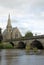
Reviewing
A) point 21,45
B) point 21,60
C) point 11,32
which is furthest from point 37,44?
point 11,32

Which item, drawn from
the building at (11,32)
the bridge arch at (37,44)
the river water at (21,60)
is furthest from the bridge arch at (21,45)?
the river water at (21,60)

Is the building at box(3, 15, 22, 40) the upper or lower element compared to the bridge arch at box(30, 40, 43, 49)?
upper

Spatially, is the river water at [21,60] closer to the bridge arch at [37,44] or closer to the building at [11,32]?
the bridge arch at [37,44]

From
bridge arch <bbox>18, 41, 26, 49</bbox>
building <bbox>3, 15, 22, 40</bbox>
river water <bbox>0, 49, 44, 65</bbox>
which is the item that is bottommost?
river water <bbox>0, 49, 44, 65</bbox>

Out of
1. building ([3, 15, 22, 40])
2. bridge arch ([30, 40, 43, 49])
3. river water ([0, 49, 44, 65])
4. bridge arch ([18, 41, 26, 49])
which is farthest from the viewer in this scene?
building ([3, 15, 22, 40])

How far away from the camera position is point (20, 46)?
305 ft

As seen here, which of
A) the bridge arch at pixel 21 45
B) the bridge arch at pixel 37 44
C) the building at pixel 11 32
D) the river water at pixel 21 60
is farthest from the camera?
the building at pixel 11 32

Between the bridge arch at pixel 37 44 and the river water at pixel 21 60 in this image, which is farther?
the bridge arch at pixel 37 44

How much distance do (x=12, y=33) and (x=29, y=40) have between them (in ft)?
226

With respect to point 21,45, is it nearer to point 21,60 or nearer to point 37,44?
point 37,44

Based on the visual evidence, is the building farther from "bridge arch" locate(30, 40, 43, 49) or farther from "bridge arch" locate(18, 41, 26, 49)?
"bridge arch" locate(30, 40, 43, 49)

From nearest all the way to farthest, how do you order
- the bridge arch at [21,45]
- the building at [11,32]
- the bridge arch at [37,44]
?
the bridge arch at [37,44]
the bridge arch at [21,45]
the building at [11,32]

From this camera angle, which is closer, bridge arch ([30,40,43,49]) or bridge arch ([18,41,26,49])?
bridge arch ([30,40,43,49])

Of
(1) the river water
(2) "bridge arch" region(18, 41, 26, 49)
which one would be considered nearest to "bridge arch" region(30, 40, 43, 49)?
(2) "bridge arch" region(18, 41, 26, 49)
